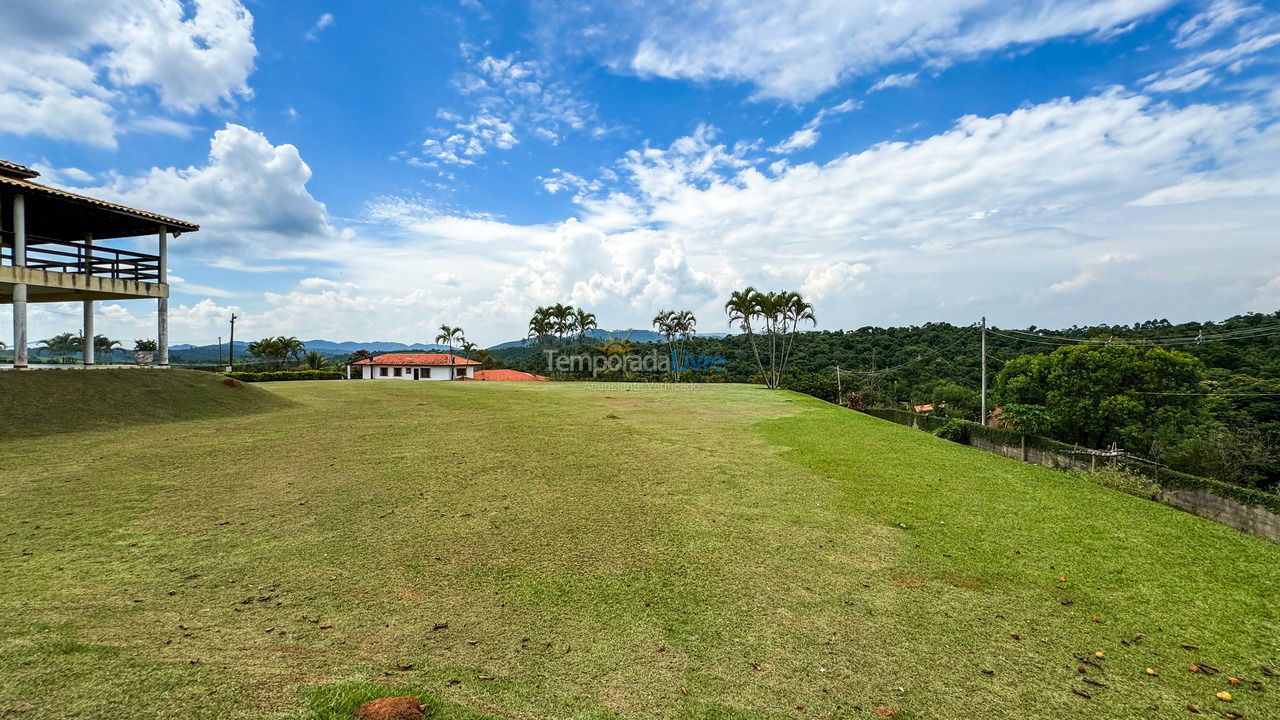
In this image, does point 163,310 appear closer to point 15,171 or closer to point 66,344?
point 15,171

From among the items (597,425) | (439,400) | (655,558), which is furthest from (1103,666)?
(439,400)

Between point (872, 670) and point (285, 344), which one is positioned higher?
point (285, 344)

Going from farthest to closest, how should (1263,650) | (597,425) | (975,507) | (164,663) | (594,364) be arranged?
1. (594,364)
2. (597,425)
3. (975,507)
4. (1263,650)
5. (164,663)

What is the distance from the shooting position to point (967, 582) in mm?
5199

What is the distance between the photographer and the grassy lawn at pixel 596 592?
331cm

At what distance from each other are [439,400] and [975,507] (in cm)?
1873

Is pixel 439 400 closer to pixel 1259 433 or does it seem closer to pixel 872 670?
pixel 872 670

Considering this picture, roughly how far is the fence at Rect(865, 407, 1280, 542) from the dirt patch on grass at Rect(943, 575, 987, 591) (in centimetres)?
1051

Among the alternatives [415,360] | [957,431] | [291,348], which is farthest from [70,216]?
[291,348]

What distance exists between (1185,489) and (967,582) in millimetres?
12188

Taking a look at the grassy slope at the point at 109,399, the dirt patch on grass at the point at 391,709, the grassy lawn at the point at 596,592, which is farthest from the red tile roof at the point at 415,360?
the dirt patch on grass at the point at 391,709

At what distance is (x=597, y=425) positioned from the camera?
15.1 m

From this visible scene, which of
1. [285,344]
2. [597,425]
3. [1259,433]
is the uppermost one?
[285,344]

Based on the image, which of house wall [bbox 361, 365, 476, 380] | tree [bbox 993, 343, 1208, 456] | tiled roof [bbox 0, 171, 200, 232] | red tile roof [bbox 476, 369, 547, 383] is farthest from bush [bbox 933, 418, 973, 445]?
house wall [bbox 361, 365, 476, 380]
